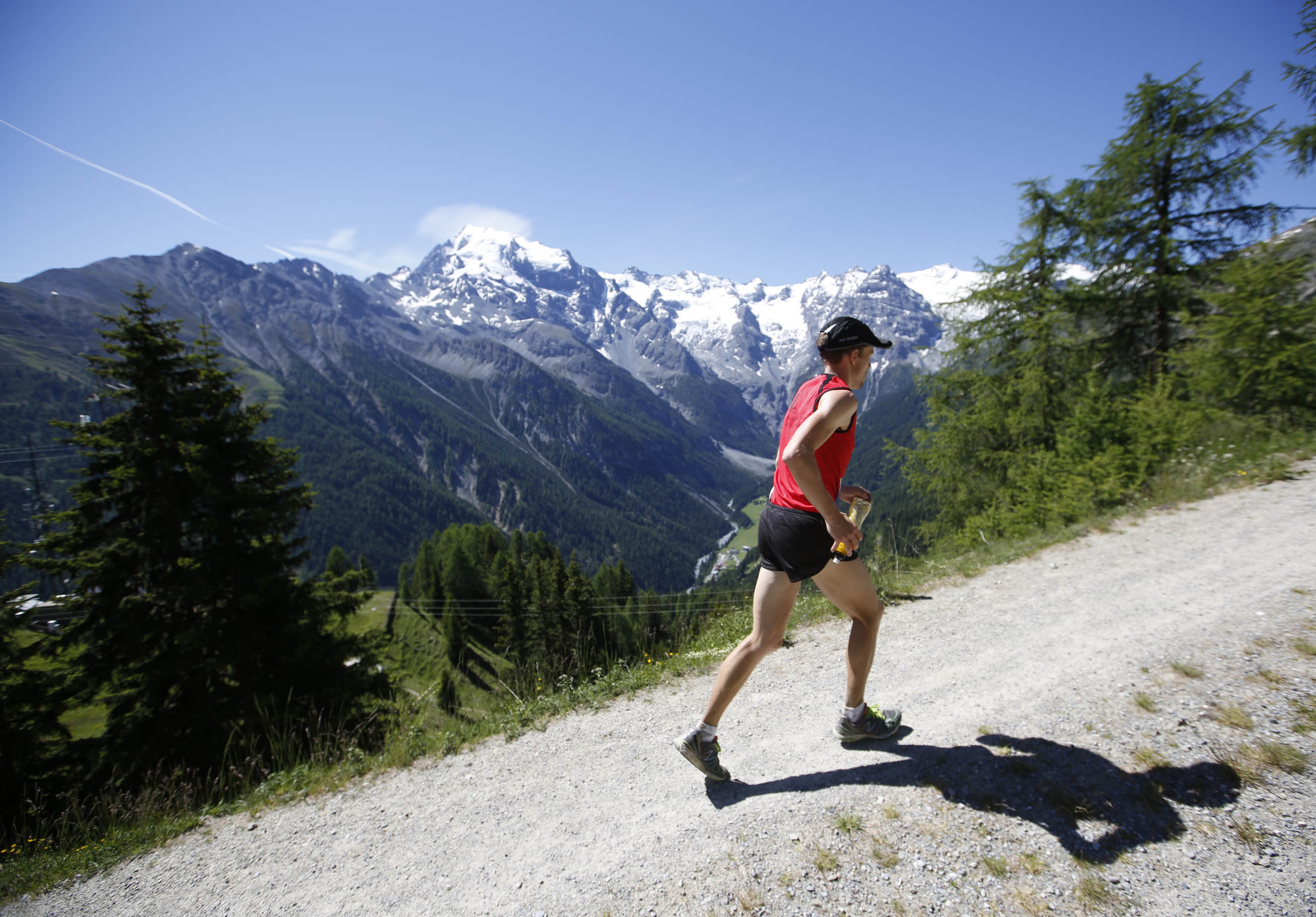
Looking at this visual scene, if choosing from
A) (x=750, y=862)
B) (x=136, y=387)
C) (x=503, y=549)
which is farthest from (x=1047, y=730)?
(x=503, y=549)

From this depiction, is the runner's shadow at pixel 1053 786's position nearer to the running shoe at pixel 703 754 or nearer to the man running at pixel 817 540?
the running shoe at pixel 703 754

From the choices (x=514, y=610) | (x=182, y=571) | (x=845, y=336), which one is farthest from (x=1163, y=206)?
(x=514, y=610)

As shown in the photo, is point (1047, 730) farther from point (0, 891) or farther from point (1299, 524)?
point (0, 891)

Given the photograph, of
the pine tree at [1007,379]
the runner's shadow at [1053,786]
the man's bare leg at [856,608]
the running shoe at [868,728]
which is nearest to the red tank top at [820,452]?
the man's bare leg at [856,608]

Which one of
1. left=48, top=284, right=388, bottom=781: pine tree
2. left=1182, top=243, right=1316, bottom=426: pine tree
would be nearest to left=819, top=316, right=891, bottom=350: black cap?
left=48, top=284, right=388, bottom=781: pine tree

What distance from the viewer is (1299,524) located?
702 cm

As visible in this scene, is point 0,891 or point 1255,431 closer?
point 0,891

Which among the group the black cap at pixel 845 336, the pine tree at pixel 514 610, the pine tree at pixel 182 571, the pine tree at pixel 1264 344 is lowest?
the pine tree at pixel 514 610

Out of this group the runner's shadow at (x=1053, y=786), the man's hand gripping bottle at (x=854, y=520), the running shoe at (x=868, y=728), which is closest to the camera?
the runner's shadow at (x=1053, y=786)

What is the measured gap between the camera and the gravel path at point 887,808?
2814 mm

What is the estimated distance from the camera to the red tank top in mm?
3691

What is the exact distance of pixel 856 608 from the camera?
400cm

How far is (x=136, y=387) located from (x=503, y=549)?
56752 millimetres

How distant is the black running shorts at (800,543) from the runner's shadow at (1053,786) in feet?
4.72
